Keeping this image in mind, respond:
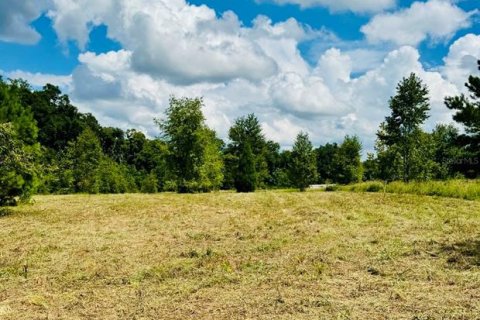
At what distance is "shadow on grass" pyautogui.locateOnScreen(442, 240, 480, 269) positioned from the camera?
29.0ft

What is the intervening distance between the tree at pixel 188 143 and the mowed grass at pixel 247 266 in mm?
21755

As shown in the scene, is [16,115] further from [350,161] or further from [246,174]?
[350,161]

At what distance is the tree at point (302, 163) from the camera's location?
148ft

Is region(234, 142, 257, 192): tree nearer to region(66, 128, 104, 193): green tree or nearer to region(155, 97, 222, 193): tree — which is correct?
region(155, 97, 222, 193): tree

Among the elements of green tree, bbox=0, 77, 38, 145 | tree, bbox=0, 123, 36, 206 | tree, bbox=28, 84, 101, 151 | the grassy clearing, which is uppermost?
tree, bbox=28, 84, 101, 151

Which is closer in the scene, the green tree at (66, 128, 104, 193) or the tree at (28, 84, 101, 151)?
the green tree at (66, 128, 104, 193)

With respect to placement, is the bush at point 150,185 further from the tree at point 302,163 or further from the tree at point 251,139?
the tree at point 302,163

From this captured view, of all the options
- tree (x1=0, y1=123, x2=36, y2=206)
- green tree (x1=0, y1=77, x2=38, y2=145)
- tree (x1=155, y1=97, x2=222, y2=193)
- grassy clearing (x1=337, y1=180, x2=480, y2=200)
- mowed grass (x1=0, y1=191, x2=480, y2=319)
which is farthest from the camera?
tree (x1=155, y1=97, x2=222, y2=193)

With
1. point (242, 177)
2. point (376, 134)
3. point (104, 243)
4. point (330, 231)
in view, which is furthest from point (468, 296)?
point (376, 134)

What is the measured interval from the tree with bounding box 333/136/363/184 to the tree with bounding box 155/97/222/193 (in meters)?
21.3

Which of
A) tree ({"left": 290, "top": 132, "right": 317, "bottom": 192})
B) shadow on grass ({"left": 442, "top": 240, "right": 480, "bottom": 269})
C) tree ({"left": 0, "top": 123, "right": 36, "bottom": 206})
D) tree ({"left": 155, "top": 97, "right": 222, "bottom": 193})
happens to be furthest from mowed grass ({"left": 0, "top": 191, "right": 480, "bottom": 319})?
tree ({"left": 290, "top": 132, "right": 317, "bottom": 192})

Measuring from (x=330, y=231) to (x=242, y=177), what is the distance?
1204 inches

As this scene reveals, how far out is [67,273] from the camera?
9.83 meters

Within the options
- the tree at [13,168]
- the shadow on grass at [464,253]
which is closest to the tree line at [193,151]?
the tree at [13,168]
